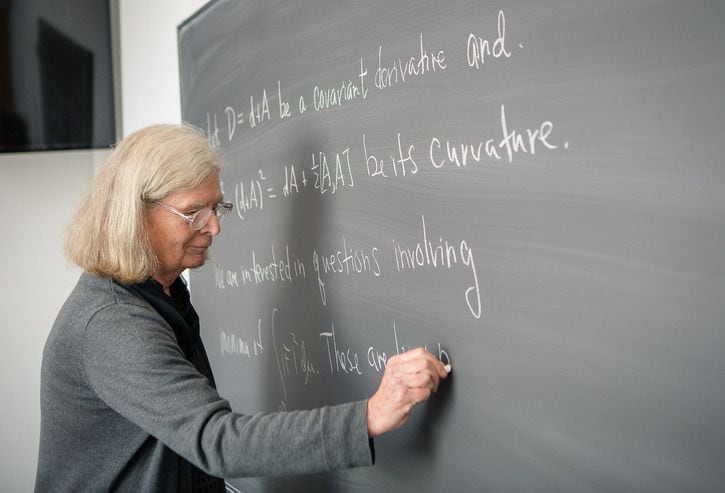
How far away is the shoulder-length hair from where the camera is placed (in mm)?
1203

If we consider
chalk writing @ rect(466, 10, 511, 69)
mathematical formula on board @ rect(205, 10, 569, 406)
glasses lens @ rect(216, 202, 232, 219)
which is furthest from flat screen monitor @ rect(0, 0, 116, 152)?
chalk writing @ rect(466, 10, 511, 69)

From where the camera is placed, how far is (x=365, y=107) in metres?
1.32

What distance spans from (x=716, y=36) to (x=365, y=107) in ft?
2.19

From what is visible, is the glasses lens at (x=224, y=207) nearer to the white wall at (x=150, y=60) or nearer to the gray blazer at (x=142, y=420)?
the gray blazer at (x=142, y=420)

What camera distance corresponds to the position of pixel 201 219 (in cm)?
129

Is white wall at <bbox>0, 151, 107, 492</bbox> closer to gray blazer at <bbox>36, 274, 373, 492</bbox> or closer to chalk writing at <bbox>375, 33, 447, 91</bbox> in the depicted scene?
gray blazer at <bbox>36, 274, 373, 492</bbox>

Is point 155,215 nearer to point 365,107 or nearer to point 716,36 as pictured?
point 365,107

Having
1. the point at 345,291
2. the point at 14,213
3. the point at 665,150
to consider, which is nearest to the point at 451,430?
the point at 345,291

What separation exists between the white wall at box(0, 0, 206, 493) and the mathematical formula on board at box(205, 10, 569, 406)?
117cm

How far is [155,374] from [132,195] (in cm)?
Answer: 34

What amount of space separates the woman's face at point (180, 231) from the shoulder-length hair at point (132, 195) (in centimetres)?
2

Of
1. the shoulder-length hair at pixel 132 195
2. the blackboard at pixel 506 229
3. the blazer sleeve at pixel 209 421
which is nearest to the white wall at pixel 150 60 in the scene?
the blackboard at pixel 506 229

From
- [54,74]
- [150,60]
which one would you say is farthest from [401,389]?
[54,74]

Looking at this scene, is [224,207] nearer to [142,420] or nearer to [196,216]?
[196,216]
